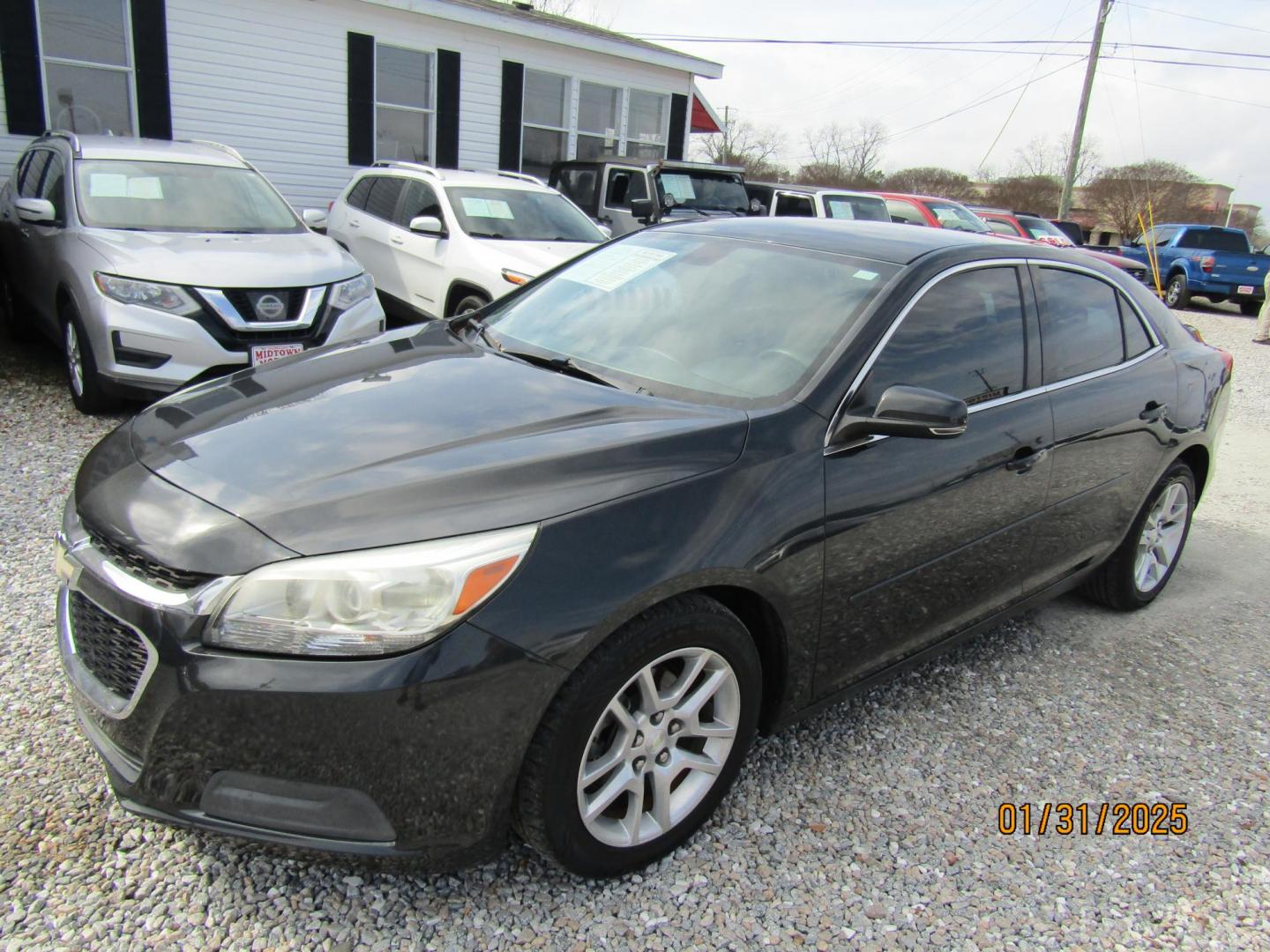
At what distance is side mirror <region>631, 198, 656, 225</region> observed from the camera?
428 inches

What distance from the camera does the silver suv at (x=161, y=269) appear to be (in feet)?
18.1

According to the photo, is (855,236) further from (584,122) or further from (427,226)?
(584,122)

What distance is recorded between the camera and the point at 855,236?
3297mm

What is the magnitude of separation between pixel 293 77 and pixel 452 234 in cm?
514

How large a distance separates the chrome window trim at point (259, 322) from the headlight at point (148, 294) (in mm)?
101

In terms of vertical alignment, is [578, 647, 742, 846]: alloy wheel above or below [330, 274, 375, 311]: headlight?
below

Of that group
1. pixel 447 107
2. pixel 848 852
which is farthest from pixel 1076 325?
pixel 447 107

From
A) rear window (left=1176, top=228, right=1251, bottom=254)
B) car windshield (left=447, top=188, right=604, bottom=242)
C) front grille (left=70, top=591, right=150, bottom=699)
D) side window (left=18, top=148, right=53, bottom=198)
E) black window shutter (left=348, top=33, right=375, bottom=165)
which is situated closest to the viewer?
front grille (left=70, top=591, right=150, bottom=699)

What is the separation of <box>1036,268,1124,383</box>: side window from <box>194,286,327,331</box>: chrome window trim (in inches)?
172

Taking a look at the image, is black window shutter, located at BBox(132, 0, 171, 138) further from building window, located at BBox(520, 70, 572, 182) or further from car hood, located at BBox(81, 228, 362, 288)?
car hood, located at BBox(81, 228, 362, 288)

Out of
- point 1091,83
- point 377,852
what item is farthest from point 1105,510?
point 1091,83

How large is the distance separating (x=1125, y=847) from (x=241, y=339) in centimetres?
520

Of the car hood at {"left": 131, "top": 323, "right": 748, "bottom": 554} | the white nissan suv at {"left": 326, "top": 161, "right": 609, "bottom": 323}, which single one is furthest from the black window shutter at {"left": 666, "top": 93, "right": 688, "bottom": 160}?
the car hood at {"left": 131, "top": 323, "right": 748, "bottom": 554}

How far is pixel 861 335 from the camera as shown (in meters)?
2.78
